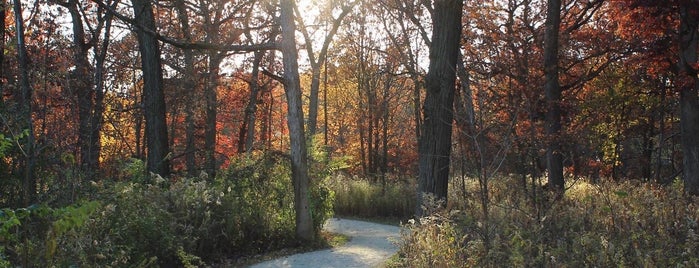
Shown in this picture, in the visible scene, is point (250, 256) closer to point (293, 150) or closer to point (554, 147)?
point (293, 150)

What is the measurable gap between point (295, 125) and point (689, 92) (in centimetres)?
936

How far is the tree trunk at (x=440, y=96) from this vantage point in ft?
27.7

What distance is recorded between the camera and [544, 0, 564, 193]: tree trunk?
44.0 feet

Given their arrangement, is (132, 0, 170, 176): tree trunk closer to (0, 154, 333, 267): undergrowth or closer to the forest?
the forest

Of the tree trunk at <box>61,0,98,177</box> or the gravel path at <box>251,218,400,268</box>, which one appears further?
the tree trunk at <box>61,0,98,177</box>

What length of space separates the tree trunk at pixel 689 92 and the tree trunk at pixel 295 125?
28.0ft

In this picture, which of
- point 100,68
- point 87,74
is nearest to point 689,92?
point 87,74

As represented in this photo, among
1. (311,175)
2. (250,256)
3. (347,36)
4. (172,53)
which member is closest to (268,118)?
(347,36)

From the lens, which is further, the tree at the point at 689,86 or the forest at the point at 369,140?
the tree at the point at 689,86

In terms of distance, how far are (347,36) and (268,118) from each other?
30.7 ft

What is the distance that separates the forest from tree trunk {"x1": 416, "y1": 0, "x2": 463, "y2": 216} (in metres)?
0.03

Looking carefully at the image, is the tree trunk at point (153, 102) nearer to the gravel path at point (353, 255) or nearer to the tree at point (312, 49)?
the gravel path at point (353, 255)

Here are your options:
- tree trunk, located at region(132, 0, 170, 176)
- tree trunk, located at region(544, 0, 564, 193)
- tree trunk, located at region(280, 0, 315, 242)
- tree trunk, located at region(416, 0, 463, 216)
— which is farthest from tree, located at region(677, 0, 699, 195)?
tree trunk, located at region(132, 0, 170, 176)

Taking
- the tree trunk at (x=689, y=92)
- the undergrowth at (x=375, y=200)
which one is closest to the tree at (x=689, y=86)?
the tree trunk at (x=689, y=92)
